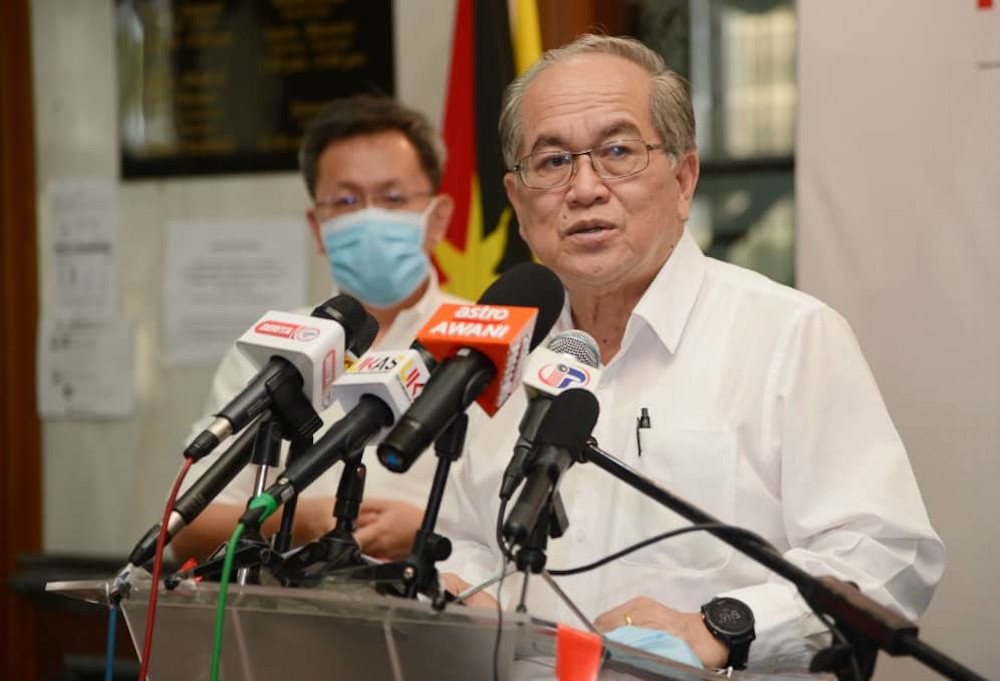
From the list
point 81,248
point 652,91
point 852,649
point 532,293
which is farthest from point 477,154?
point 852,649

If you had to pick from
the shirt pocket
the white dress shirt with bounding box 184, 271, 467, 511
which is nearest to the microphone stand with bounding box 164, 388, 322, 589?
the shirt pocket

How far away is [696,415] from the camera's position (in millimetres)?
1865

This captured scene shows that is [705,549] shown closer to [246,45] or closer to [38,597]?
[246,45]

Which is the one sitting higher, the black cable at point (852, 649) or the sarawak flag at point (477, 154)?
the sarawak flag at point (477, 154)

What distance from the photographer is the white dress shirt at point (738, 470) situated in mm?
1643

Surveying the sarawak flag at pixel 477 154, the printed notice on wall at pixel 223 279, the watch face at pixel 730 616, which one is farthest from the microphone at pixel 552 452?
the printed notice on wall at pixel 223 279

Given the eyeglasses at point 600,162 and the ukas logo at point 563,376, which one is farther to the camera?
the eyeglasses at point 600,162

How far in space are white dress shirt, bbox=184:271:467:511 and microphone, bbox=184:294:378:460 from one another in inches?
48.8

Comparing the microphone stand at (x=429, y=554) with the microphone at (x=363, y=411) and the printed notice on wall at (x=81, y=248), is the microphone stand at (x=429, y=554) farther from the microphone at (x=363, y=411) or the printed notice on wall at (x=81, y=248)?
the printed notice on wall at (x=81, y=248)

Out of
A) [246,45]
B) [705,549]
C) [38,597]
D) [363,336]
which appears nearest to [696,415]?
[705,549]

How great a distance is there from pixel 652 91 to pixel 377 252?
0.96m

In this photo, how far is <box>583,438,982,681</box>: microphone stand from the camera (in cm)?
105

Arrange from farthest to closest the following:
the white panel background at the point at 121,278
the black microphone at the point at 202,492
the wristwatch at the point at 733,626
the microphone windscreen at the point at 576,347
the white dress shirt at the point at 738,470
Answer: the white panel background at the point at 121,278
the white dress shirt at the point at 738,470
the wristwatch at the point at 733,626
the microphone windscreen at the point at 576,347
the black microphone at the point at 202,492

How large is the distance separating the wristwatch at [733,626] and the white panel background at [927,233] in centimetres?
100
